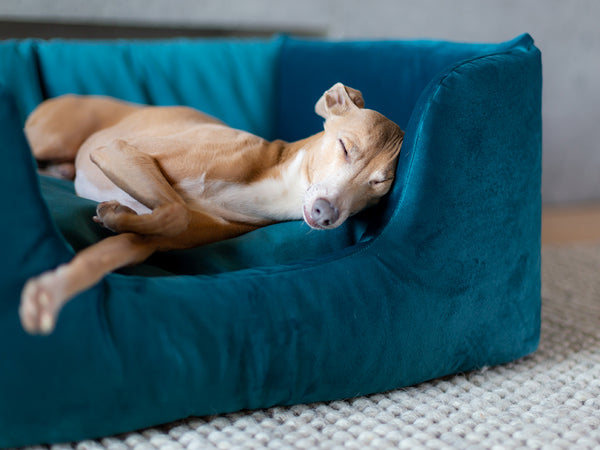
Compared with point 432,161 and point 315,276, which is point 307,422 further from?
point 432,161

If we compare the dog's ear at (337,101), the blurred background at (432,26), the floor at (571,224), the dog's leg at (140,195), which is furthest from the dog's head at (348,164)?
the floor at (571,224)

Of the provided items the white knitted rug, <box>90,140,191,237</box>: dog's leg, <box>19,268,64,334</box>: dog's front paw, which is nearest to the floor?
the white knitted rug

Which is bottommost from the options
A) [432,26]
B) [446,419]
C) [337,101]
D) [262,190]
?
[446,419]

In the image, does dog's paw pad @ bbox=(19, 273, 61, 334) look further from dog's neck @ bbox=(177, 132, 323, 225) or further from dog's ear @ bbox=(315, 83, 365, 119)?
dog's ear @ bbox=(315, 83, 365, 119)

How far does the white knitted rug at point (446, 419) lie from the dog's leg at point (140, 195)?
0.53 metres

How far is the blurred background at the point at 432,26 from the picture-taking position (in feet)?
11.9

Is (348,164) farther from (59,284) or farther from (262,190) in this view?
(59,284)

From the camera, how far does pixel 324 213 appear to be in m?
1.76

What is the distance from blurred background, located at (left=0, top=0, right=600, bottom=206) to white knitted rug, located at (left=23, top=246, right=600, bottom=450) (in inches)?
110

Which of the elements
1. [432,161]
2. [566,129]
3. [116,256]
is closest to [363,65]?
[432,161]

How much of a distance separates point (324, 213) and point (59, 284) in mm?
763

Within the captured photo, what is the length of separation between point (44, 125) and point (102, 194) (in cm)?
65

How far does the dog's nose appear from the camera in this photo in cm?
176

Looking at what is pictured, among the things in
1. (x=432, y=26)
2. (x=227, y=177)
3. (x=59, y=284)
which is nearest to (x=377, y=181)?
(x=227, y=177)
